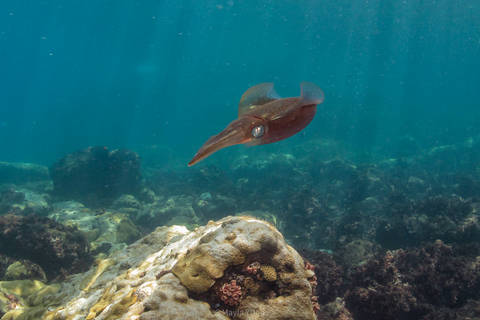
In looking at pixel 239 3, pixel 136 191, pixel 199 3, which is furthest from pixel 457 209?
pixel 199 3

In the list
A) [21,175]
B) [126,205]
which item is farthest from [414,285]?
[21,175]

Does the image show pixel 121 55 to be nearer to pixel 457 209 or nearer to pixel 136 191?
pixel 136 191

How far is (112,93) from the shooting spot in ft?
316

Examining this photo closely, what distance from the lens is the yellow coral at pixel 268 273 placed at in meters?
2.43

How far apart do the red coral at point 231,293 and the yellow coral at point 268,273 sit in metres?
0.33

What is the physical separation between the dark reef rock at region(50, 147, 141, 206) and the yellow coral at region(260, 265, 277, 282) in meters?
15.8

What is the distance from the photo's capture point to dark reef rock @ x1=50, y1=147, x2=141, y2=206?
51.8 ft

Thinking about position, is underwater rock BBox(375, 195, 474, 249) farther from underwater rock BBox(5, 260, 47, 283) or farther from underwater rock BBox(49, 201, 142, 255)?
underwater rock BBox(5, 260, 47, 283)

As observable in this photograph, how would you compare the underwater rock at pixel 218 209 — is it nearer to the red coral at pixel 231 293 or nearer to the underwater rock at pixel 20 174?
the red coral at pixel 231 293

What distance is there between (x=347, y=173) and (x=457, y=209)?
894 cm

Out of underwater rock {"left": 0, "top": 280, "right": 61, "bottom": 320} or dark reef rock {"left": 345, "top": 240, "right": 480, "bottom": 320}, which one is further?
dark reef rock {"left": 345, "top": 240, "right": 480, "bottom": 320}

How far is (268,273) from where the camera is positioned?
2447mm

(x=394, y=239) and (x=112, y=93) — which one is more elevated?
(x=112, y=93)

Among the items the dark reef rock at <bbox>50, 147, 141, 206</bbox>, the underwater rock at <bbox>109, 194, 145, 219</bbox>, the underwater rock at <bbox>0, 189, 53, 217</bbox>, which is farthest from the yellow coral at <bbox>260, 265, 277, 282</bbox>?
the dark reef rock at <bbox>50, 147, 141, 206</bbox>
